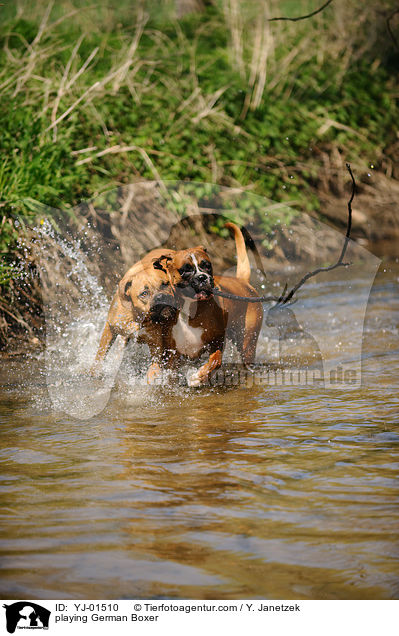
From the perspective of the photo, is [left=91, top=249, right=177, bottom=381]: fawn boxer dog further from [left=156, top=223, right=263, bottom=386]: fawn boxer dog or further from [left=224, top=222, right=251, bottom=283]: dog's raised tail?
[left=224, top=222, right=251, bottom=283]: dog's raised tail

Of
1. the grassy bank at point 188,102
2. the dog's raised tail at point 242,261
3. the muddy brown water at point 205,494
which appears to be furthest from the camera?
the grassy bank at point 188,102

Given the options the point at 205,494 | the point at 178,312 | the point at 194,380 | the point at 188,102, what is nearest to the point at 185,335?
the point at 178,312

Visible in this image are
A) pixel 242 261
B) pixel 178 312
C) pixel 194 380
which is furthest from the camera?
pixel 242 261

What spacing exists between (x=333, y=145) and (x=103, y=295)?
4004 mm

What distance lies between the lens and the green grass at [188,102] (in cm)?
654

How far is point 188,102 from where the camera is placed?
25.5 ft

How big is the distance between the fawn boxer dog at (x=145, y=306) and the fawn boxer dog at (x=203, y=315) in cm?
6

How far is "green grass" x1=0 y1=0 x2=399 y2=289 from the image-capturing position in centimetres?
654
